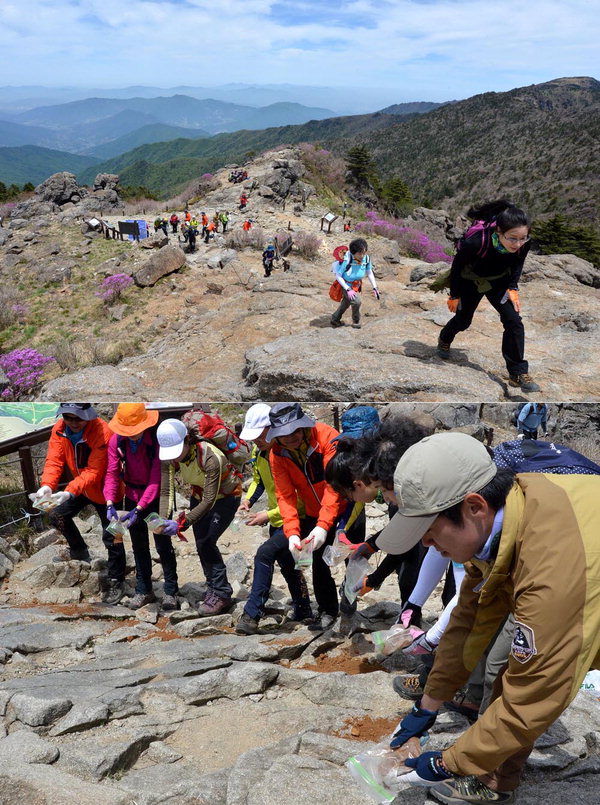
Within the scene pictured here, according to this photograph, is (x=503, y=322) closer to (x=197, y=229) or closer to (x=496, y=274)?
(x=496, y=274)

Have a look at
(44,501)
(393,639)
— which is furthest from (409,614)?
(44,501)

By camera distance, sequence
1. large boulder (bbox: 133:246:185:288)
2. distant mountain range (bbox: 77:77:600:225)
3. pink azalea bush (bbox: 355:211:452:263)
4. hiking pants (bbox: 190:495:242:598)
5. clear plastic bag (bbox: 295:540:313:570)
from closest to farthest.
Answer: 1. clear plastic bag (bbox: 295:540:313:570)
2. hiking pants (bbox: 190:495:242:598)
3. large boulder (bbox: 133:246:185:288)
4. distant mountain range (bbox: 77:77:600:225)
5. pink azalea bush (bbox: 355:211:452:263)

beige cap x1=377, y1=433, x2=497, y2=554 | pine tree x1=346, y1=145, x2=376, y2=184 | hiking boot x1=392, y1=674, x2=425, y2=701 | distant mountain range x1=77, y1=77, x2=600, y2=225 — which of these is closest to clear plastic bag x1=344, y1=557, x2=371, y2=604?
hiking boot x1=392, y1=674, x2=425, y2=701

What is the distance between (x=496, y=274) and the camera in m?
4.10

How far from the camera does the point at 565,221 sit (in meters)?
8.60

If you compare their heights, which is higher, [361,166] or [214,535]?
[361,166]

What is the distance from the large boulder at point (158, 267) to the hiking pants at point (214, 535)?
2.93m

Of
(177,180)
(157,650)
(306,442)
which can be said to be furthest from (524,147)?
(177,180)


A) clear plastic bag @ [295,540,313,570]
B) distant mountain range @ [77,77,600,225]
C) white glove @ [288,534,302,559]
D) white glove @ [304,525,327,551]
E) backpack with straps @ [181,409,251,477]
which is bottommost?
clear plastic bag @ [295,540,313,570]

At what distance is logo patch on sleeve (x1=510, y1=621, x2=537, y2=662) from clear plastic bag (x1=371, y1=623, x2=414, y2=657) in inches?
66.4

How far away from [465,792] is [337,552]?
1600 mm

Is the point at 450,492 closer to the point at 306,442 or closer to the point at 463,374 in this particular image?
the point at 306,442

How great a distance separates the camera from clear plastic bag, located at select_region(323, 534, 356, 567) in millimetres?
3418

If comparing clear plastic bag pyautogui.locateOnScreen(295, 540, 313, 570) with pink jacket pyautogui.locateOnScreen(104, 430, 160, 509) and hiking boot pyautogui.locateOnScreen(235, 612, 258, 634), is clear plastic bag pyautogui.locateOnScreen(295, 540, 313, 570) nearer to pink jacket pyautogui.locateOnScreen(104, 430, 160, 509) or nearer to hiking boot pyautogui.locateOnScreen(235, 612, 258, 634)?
hiking boot pyautogui.locateOnScreen(235, 612, 258, 634)
